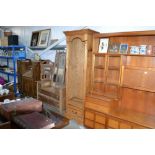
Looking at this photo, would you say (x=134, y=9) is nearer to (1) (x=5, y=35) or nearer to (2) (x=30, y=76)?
(2) (x=30, y=76)

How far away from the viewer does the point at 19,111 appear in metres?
1.29

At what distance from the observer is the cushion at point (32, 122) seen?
3.48ft

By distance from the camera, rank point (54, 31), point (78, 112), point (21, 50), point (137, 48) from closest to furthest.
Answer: point (137, 48), point (78, 112), point (54, 31), point (21, 50)

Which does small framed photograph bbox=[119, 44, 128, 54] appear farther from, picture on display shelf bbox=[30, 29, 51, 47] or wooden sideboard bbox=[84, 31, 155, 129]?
picture on display shelf bbox=[30, 29, 51, 47]

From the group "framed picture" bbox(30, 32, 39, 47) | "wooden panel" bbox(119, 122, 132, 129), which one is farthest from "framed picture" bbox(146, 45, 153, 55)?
"framed picture" bbox(30, 32, 39, 47)

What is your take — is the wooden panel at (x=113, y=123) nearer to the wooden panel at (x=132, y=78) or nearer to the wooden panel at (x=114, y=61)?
the wooden panel at (x=132, y=78)

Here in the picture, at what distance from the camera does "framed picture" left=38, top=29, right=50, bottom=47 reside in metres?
3.91


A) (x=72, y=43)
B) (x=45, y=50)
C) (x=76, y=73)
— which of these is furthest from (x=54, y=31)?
(x=76, y=73)

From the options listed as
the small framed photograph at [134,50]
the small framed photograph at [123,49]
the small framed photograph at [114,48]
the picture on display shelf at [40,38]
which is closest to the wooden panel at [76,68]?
the small framed photograph at [114,48]

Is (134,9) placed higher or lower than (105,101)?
higher

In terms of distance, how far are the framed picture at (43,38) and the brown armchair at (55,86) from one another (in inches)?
26.2

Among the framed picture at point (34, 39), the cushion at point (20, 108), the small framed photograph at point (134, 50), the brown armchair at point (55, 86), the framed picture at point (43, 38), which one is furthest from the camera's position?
the framed picture at point (34, 39)

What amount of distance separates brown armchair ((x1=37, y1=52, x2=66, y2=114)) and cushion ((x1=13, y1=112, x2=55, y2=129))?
1.80 m

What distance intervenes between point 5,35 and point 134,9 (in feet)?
16.5
